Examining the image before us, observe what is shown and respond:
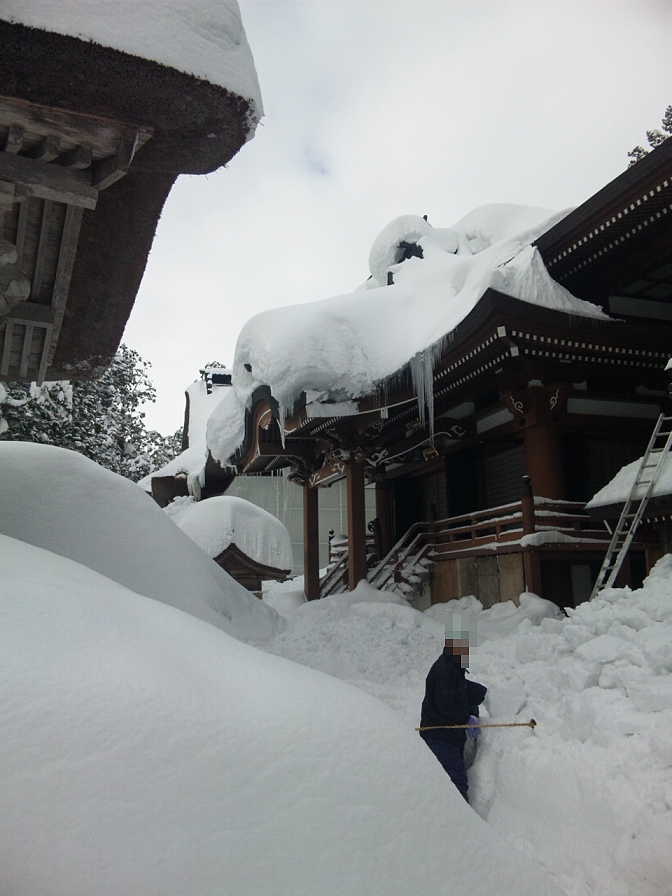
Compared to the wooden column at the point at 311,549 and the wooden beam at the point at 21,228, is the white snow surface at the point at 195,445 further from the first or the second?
the wooden beam at the point at 21,228

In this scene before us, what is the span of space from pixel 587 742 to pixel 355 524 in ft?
29.1

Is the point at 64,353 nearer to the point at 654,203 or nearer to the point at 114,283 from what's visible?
the point at 114,283

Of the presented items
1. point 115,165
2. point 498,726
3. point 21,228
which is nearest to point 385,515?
point 498,726

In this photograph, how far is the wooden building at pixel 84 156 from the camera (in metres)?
3.63

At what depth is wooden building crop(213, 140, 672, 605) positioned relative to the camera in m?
9.66

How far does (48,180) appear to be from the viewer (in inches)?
167

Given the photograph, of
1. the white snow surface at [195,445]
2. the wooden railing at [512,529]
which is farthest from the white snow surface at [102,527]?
the white snow surface at [195,445]

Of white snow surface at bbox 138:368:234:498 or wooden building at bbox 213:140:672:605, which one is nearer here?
wooden building at bbox 213:140:672:605

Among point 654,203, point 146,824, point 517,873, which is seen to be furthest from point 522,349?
point 146,824

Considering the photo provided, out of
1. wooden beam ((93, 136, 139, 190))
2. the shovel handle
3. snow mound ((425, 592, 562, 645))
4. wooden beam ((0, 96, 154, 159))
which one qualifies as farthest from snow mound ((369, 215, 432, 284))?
the shovel handle

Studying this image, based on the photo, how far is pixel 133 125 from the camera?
4.01 metres

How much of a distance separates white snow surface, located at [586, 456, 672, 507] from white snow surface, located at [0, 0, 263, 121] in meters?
5.45

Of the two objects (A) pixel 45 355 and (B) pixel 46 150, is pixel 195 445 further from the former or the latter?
(B) pixel 46 150

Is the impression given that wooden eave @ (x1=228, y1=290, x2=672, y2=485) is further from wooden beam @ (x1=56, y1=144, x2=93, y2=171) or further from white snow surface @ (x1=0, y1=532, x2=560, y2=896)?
white snow surface @ (x1=0, y1=532, x2=560, y2=896)
